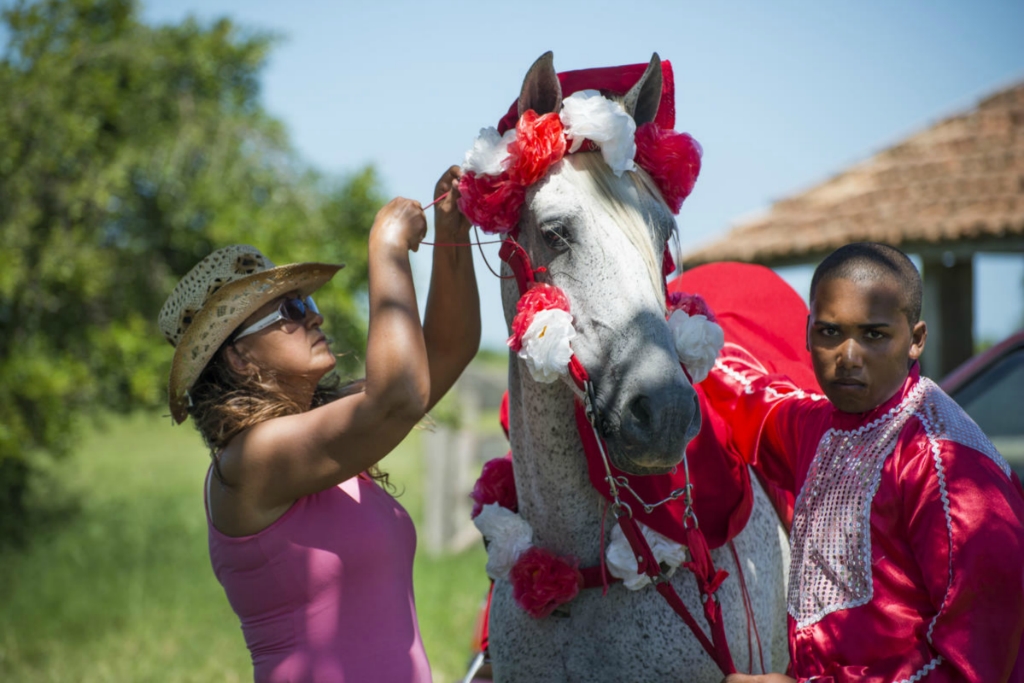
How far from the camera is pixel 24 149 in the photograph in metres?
7.41

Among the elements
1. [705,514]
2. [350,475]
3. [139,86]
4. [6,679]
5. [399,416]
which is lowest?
[6,679]

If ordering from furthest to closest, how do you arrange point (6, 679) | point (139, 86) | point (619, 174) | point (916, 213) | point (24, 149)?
1. point (139, 86)
2. point (24, 149)
3. point (916, 213)
4. point (6, 679)
5. point (619, 174)

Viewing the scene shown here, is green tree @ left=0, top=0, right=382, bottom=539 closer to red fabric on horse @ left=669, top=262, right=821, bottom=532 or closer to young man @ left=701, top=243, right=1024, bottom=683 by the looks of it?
red fabric on horse @ left=669, top=262, right=821, bottom=532

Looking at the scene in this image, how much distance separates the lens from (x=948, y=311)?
255 inches

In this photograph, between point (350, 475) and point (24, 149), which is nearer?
point (350, 475)

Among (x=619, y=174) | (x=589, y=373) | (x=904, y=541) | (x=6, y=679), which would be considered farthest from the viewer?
(x=6, y=679)

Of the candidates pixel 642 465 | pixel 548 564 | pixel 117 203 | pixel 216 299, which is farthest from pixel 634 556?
pixel 117 203

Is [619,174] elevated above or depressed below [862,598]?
above

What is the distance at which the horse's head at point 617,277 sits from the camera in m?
1.68

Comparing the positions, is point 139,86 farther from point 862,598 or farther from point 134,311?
point 862,598

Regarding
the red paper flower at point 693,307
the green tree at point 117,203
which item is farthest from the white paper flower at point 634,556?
the green tree at point 117,203

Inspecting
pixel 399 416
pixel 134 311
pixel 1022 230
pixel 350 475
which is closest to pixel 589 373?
pixel 399 416

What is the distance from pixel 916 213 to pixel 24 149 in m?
7.48

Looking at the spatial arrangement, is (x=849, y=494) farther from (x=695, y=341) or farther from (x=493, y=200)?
(x=493, y=200)
